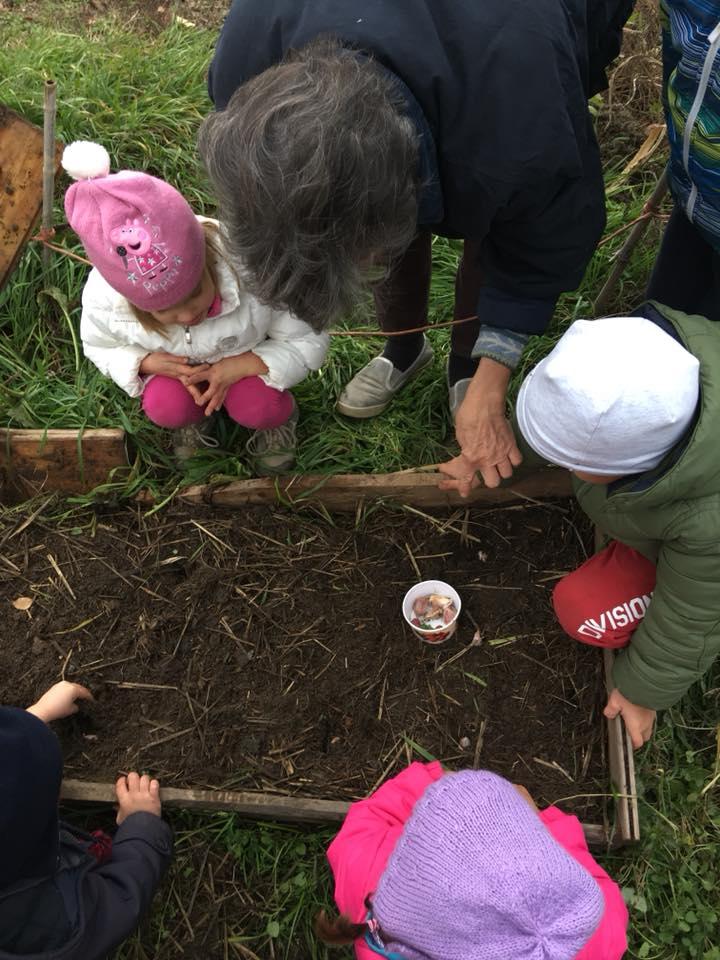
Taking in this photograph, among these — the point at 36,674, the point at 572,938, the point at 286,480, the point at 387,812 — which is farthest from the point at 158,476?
the point at 572,938

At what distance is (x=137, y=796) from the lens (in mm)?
1936

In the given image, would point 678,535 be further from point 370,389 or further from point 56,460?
point 56,460

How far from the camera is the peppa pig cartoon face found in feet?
5.40

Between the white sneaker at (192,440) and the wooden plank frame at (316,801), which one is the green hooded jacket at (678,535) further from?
the white sneaker at (192,440)

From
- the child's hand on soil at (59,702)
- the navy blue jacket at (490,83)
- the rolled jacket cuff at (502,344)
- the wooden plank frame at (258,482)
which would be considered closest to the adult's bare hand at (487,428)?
the rolled jacket cuff at (502,344)

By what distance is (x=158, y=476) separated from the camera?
8.30 feet

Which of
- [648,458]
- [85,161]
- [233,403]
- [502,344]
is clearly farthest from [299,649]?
[85,161]

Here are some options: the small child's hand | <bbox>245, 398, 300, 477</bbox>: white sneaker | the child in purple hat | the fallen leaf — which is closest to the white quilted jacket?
the child in purple hat

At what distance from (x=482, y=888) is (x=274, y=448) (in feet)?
5.16

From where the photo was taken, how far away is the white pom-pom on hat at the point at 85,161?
1.65 meters

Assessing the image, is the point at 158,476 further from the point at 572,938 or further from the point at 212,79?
the point at 572,938

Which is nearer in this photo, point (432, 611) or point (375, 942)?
point (375, 942)

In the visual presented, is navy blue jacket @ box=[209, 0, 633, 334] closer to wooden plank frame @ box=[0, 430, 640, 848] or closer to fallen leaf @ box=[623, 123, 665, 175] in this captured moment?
wooden plank frame @ box=[0, 430, 640, 848]

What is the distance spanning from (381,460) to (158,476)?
30.0 inches
